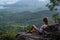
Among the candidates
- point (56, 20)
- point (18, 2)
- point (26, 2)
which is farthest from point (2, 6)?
point (56, 20)

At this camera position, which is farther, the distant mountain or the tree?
the distant mountain

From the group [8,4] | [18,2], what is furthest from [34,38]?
[8,4]

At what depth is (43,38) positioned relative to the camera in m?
10.2

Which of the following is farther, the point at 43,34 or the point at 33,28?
the point at 33,28

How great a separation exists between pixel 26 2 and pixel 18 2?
1265cm

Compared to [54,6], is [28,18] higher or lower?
lower

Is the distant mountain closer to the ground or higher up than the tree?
closer to the ground

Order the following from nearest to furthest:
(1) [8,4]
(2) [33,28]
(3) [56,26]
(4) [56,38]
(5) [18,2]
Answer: (4) [56,38]
(3) [56,26]
(2) [33,28]
(5) [18,2]
(1) [8,4]

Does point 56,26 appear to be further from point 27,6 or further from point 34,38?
point 27,6

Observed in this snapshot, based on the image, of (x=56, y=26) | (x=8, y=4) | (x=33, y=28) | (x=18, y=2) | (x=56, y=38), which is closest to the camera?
(x=56, y=38)

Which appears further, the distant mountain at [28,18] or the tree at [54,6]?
the distant mountain at [28,18]

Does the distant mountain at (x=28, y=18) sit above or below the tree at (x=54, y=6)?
below

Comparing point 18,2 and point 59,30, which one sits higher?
point 18,2

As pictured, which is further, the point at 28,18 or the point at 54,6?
the point at 28,18
